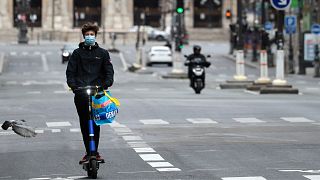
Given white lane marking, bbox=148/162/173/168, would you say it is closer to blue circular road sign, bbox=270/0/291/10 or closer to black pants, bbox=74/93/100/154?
black pants, bbox=74/93/100/154

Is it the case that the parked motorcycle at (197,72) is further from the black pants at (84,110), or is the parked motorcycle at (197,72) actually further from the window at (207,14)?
the window at (207,14)

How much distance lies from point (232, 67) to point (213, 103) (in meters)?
52.5

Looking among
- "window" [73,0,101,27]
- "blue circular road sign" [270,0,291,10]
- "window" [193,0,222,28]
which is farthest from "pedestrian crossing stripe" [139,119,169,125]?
"window" [193,0,222,28]

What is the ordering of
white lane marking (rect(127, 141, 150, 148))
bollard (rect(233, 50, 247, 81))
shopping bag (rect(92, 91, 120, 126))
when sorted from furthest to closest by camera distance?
1. bollard (rect(233, 50, 247, 81))
2. white lane marking (rect(127, 141, 150, 148))
3. shopping bag (rect(92, 91, 120, 126))

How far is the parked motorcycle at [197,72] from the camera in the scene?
38.5 meters

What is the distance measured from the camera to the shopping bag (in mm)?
12945

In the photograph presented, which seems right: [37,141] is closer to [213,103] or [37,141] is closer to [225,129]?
[225,129]

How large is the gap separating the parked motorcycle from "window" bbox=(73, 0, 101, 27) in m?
105

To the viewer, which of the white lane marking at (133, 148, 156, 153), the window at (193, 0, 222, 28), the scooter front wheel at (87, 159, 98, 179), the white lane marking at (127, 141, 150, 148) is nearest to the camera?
the scooter front wheel at (87, 159, 98, 179)

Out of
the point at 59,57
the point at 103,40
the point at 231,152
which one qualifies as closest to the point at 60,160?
the point at 231,152

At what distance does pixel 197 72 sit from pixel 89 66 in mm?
25662

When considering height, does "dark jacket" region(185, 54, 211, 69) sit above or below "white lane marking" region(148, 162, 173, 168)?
below

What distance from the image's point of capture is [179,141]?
17750 mm

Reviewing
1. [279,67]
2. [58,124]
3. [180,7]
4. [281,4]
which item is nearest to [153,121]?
[58,124]
